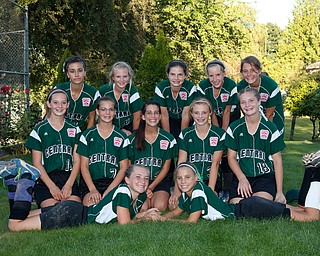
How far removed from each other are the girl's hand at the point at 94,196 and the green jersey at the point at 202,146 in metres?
1.07

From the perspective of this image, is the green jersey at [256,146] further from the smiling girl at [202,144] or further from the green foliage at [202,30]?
the green foliage at [202,30]

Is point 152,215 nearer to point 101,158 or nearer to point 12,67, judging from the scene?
point 101,158

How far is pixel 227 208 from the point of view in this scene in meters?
4.56

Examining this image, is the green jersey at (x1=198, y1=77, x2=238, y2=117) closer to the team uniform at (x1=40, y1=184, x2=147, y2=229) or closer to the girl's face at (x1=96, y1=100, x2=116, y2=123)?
the girl's face at (x1=96, y1=100, x2=116, y2=123)

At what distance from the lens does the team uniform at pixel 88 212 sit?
4.30 meters

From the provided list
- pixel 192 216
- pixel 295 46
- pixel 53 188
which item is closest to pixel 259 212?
pixel 192 216

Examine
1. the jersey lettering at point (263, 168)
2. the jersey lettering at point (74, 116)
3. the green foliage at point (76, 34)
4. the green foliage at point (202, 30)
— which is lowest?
the jersey lettering at point (263, 168)

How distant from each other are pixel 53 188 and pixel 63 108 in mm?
873

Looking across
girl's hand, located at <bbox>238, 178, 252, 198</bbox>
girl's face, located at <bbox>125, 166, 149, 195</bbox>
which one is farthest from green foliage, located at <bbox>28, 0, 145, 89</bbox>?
girl's hand, located at <bbox>238, 178, 252, 198</bbox>

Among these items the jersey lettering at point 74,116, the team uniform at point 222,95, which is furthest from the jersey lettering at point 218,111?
the jersey lettering at point 74,116

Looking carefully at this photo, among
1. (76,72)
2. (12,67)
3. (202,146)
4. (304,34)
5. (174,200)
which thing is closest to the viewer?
(174,200)

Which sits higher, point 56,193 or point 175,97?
point 175,97

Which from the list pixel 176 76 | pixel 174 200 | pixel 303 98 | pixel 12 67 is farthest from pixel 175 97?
pixel 303 98

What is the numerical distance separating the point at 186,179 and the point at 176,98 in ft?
5.32
